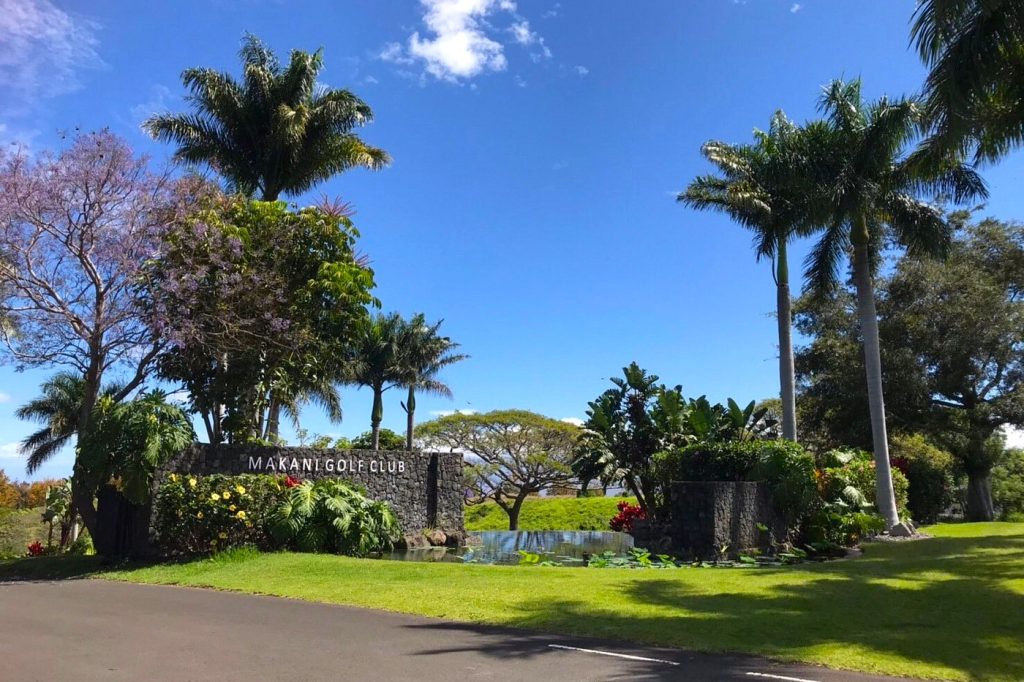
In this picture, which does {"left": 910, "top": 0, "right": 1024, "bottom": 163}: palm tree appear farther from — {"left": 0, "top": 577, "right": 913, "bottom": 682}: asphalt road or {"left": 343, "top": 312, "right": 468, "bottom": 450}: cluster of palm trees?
{"left": 343, "top": 312, "right": 468, "bottom": 450}: cluster of palm trees

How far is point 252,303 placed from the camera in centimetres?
1809

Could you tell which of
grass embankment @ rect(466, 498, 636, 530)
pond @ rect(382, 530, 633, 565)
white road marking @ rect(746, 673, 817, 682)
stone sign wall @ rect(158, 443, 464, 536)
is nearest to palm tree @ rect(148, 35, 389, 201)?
stone sign wall @ rect(158, 443, 464, 536)

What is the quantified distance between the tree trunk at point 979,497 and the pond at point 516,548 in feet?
51.5

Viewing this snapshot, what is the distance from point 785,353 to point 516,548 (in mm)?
10080

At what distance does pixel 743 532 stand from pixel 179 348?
14412 millimetres

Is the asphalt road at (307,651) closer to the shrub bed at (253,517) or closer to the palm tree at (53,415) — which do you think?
the shrub bed at (253,517)

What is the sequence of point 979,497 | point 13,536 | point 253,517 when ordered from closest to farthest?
1. point 253,517
2. point 13,536
3. point 979,497

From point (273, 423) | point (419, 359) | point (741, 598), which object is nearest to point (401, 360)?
point (419, 359)

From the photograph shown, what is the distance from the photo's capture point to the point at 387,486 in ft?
67.6

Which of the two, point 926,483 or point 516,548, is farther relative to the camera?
point 926,483

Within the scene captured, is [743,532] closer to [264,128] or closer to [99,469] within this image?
[99,469]

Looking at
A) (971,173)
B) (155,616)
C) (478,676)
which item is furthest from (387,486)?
(971,173)

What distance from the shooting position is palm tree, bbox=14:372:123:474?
36.2 metres

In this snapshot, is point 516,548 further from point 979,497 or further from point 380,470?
point 979,497
